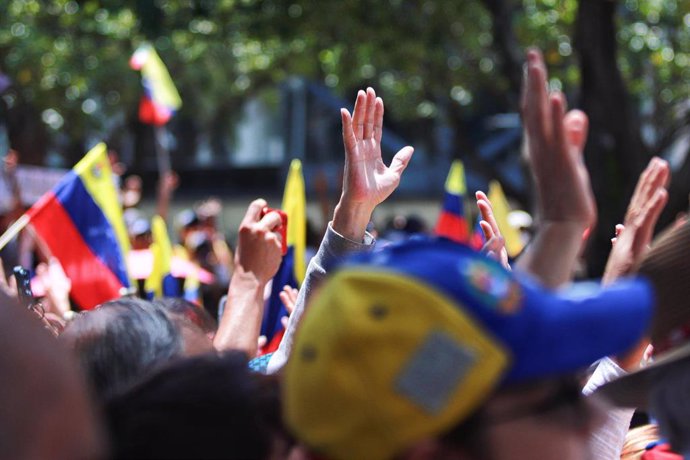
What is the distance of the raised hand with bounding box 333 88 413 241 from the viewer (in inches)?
105

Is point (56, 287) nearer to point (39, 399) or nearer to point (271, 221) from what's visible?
point (271, 221)

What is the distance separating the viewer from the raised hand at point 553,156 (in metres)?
1.69

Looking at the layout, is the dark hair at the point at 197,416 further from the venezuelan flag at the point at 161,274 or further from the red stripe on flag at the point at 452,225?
the red stripe on flag at the point at 452,225

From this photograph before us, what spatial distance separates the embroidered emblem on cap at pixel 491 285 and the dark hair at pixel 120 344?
781 millimetres

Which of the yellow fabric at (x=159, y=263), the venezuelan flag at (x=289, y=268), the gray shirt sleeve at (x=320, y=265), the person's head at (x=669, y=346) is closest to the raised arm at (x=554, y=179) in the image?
the person's head at (x=669, y=346)

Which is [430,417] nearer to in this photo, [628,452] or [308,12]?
[628,452]

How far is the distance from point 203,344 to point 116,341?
32cm

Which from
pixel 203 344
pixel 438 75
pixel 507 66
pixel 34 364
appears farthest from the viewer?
pixel 438 75

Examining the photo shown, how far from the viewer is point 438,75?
1259 centimetres

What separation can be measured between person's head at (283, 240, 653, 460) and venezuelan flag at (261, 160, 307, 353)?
109 inches

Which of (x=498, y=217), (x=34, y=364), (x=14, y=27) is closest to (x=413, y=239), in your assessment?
(x=34, y=364)

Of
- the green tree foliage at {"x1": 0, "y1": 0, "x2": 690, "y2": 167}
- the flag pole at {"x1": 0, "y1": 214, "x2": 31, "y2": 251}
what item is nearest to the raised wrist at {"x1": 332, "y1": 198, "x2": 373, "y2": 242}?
the flag pole at {"x1": 0, "y1": 214, "x2": 31, "y2": 251}

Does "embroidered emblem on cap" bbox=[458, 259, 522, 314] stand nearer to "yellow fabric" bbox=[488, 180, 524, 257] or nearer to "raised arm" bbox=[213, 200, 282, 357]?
"raised arm" bbox=[213, 200, 282, 357]

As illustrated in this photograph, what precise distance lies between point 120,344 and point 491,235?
102 centimetres
